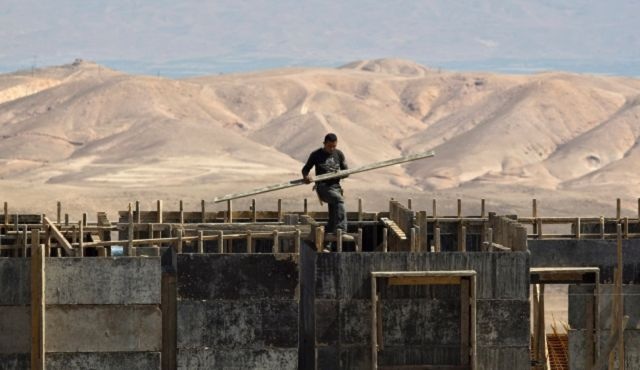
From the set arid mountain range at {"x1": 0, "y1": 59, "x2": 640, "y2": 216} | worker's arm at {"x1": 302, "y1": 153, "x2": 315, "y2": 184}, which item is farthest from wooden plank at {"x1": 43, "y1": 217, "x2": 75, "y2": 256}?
arid mountain range at {"x1": 0, "y1": 59, "x2": 640, "y2": 216}

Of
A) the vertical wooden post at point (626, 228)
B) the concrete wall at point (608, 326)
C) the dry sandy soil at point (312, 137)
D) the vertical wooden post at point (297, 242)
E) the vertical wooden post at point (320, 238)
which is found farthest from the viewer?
the dry sandy soil at point (312, 137)

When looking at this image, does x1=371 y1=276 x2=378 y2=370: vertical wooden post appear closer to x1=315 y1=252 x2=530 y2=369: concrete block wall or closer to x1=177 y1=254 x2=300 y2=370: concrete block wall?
x1=315 y1=252 x2=530 y2=369: concrete block wall

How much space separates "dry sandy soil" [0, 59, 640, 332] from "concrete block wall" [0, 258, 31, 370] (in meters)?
44.0

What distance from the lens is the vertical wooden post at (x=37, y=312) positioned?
18969mm

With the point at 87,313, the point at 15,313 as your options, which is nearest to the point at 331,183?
the point at 87,313

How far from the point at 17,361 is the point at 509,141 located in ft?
269

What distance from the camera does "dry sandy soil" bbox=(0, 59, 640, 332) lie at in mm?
75750

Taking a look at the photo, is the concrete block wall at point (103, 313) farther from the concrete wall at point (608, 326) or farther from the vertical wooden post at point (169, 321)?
the concrete wall at point (608, 326)

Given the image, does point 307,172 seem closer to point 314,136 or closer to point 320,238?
point 320,238

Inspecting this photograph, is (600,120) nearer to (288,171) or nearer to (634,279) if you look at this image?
(288,171)

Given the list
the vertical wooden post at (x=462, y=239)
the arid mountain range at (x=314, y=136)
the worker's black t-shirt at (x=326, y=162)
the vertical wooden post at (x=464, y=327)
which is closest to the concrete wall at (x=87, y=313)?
the worker's black t-shirt at (x=326, y=162)

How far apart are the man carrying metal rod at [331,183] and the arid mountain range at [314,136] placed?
44.5 metres

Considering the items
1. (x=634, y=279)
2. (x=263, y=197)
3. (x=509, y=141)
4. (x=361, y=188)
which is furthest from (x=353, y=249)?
(x=509, y=141)

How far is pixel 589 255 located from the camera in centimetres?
2311
